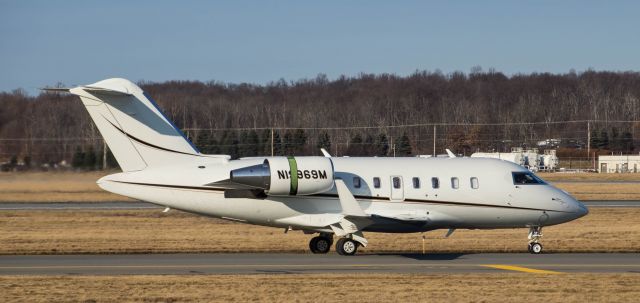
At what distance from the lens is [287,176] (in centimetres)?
2702

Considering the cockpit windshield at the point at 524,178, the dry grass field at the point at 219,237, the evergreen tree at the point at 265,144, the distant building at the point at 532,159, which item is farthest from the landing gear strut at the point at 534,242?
the distant building at the point at 532,159

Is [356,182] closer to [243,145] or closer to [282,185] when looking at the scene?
[282,185]

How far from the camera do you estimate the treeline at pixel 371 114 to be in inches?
2638

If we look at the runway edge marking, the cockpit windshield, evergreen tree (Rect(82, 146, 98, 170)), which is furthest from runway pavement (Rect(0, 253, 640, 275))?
evergreen tree (Rect(82, 146, 98, 170))

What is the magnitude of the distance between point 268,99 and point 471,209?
302ft

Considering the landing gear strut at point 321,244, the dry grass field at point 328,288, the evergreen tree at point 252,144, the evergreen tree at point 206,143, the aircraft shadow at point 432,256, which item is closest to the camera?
the dry grass field at point 328,288

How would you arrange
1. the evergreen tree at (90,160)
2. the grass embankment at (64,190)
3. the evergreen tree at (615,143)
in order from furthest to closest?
1. the evergreen tree at (615,143)
2. the evergreen tree at (90,160)
3. the grass embankment at (64,190)

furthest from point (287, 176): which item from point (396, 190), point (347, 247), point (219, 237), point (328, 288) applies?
point (328, 288)

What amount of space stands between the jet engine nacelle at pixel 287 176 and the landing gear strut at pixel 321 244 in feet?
7.20

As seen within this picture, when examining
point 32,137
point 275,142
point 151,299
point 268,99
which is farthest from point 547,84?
point 151,299

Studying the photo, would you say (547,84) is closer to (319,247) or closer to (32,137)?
(32,137)

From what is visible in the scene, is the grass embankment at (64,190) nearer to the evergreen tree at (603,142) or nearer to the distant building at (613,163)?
the distant building at (613,163)

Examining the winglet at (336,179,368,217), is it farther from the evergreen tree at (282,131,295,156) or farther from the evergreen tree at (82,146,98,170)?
the evergreen tree at (282,131,295,156)

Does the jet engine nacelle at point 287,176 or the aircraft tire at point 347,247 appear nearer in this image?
the jet engine nacelle at point 287,176
